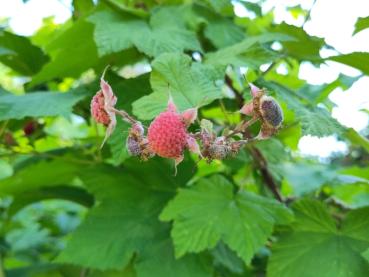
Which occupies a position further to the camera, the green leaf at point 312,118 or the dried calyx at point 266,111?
the green leaf at point 312,118

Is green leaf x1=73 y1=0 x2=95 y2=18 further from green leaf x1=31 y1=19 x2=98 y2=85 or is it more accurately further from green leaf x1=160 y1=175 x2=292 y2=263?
green leaf x1=160 y1=175 x2=292 y2=263

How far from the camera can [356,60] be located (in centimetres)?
106

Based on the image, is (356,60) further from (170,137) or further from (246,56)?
(170,137)

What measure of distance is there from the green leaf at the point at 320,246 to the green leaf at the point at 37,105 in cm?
49

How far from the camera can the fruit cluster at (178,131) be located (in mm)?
643

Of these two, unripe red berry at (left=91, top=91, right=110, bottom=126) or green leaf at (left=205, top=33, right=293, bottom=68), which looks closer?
unripe red berry at (left=91, top=91, right=110, bottom=126)

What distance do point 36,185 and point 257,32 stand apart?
0.69m

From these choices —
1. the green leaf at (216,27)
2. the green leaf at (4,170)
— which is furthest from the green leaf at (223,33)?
the green leaf at (4,170)

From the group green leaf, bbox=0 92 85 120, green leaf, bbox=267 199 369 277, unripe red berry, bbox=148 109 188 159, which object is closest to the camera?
unripe red berry, bbox=148 109 188 159

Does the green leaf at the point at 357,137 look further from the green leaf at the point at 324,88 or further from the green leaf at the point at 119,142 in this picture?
the green leaf at the point at 119,142

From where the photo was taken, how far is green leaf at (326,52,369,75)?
1038 millimetres

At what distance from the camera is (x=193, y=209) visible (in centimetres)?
110

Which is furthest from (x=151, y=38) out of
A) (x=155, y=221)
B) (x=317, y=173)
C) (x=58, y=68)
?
(x=317, y=173)

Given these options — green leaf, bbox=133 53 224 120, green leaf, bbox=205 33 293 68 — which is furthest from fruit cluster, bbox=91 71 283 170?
green leaf, bbox=205 33 293 68
